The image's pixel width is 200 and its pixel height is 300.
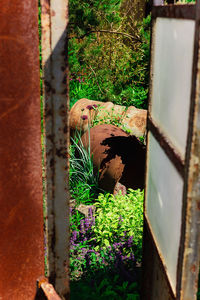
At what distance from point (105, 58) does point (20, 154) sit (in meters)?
6.08

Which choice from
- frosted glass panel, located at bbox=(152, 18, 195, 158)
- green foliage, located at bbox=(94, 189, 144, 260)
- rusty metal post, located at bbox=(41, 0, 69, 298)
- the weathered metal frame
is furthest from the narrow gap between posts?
frosted glass panel, located at bbox=(152, 18, 195, 158)

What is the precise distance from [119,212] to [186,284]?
7.46 ft

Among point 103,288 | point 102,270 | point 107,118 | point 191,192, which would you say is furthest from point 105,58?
point 191,192

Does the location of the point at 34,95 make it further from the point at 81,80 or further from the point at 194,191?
the point at 81,80

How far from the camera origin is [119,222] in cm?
367

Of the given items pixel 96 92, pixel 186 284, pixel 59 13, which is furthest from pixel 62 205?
pixel 96 92

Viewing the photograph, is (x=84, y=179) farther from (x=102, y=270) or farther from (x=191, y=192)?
(x=191, y=192)

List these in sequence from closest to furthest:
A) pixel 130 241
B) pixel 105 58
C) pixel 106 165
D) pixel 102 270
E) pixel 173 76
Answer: pixel 173 76 < pixel 102 270 < pixel 130 241 < pixel 106 165 < pixel 105 58

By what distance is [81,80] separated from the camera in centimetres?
742

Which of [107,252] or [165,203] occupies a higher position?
Answer: [165,203]

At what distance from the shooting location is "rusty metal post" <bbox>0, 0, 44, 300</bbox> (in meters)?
1.66

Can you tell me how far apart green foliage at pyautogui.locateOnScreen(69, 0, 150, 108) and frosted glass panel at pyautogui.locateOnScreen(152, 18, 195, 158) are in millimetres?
3653

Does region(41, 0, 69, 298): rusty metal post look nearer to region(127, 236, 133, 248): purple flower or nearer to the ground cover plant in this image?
the ground cover plant

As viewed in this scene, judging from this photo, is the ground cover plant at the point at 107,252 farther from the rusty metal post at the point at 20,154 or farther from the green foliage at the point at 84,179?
the rusty metal post at the point at 20,154
